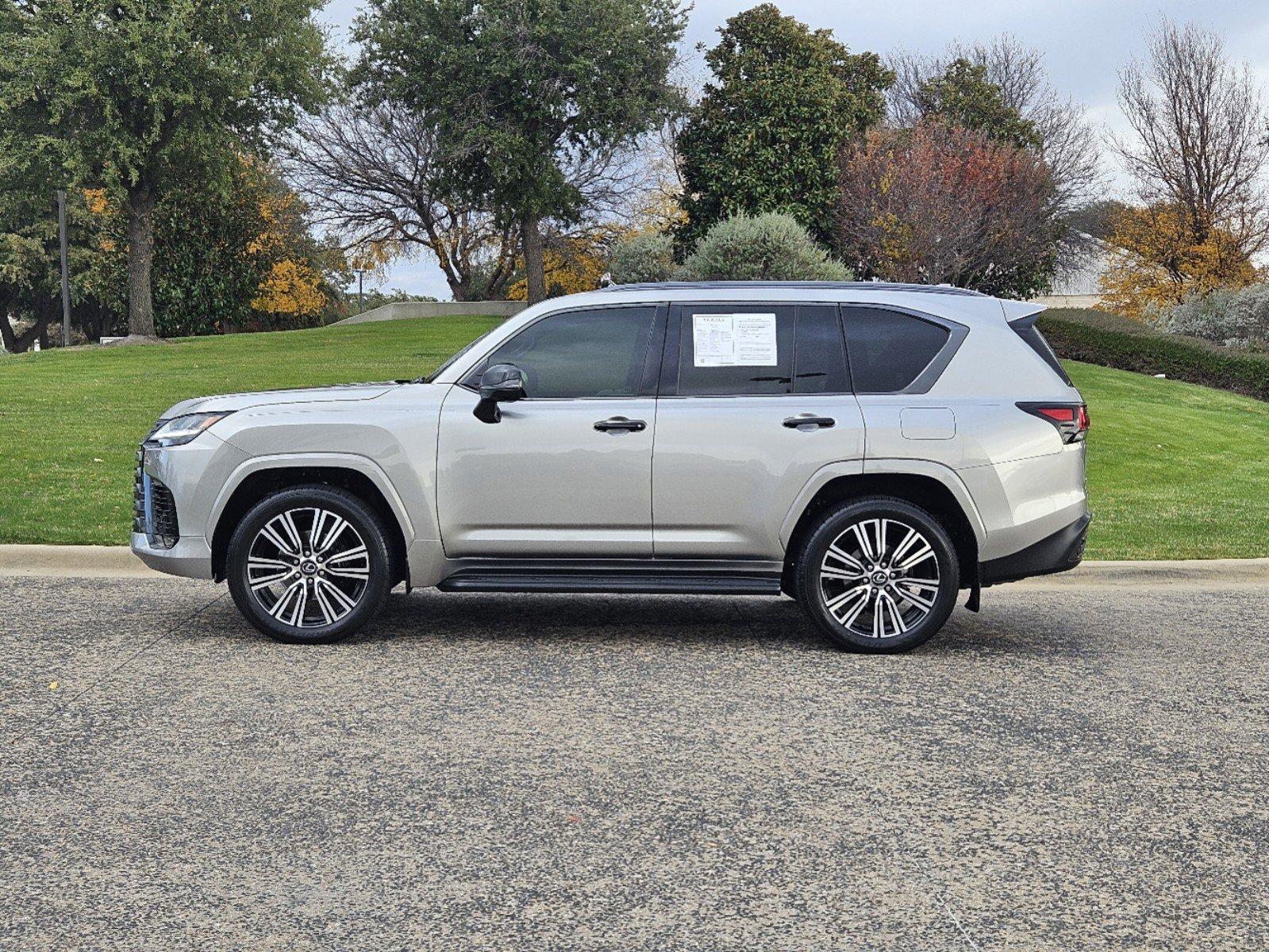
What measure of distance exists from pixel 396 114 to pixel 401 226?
5.48 meters

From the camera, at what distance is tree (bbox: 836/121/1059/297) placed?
109 feet

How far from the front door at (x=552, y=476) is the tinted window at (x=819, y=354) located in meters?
0.80

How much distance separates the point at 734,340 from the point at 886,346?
0.82 meters

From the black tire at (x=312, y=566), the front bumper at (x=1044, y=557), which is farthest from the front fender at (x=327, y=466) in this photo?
the front bumper at (x=1044, y=557)

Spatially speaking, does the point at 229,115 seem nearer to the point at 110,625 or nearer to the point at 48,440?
the point at 48,440

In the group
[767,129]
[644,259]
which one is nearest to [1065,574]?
[767,129]

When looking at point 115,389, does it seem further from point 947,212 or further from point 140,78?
point 947,212

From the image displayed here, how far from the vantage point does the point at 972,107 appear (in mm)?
50219

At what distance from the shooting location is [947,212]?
1297 inches

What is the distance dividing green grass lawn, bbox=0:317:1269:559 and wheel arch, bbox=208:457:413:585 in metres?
3.51

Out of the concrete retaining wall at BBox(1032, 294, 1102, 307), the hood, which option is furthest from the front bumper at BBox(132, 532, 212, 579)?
the concrete retaining wall at BBox(1032, 294, 1102, 307)

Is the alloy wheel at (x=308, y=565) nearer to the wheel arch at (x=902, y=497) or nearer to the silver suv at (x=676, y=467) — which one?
the silver suv at (x=676, y=467)

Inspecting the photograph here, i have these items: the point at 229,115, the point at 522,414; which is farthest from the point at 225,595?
the point at 229,115

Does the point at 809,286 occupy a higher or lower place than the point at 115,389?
higher
